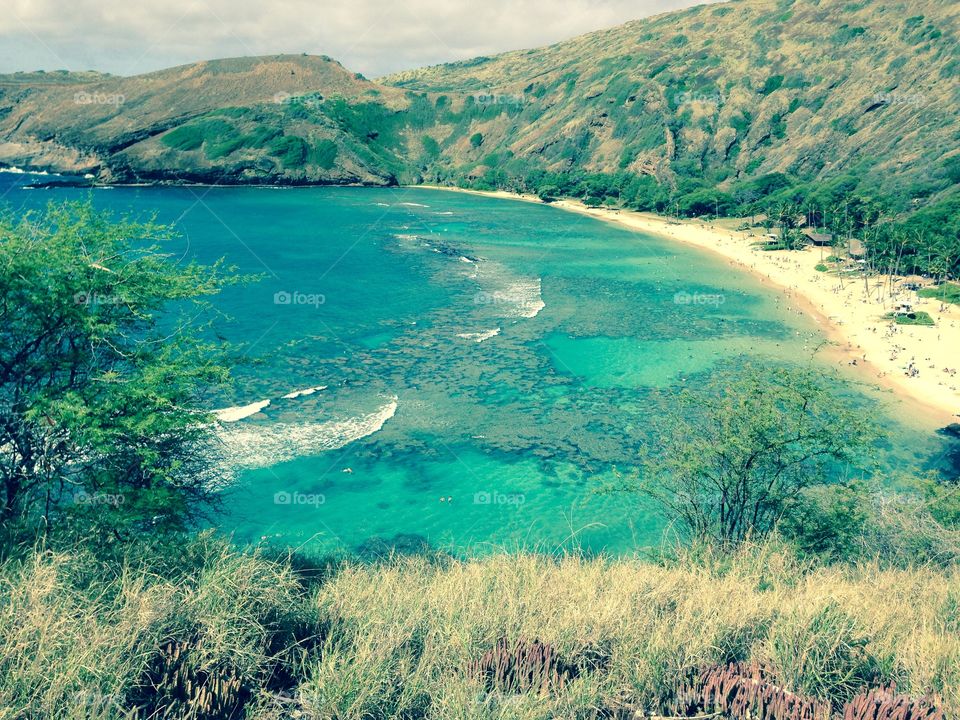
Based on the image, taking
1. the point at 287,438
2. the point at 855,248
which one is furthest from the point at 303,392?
the point at 855,248

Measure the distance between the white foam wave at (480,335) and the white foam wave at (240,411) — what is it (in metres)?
20.2

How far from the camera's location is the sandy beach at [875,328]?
46.9 m

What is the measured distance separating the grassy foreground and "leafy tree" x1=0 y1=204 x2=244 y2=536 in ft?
13.5

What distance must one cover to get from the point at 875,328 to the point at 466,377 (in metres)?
41.2

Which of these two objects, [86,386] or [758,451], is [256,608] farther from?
[758,451]

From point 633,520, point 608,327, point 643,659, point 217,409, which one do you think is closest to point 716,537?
point 633,520

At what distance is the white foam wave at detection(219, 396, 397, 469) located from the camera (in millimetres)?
34562

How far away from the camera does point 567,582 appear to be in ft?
43.0

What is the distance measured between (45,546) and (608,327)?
5355 centimetres

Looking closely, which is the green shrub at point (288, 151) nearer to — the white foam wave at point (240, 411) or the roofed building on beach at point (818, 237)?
the roofed building on beach at point (818, 237)

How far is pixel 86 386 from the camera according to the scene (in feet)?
54.5

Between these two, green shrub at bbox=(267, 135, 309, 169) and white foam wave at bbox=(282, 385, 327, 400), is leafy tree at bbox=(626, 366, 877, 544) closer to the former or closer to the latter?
white foam wave at bbox=(282, 385, 327, 400)

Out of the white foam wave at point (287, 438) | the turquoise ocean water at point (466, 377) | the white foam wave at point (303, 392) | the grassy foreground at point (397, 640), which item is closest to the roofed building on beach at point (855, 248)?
the turquoise ocean water at point (466, 377)

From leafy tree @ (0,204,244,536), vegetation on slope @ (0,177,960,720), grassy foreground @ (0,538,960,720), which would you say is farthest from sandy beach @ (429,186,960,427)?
leafy tree @ (0,204,244,536)
